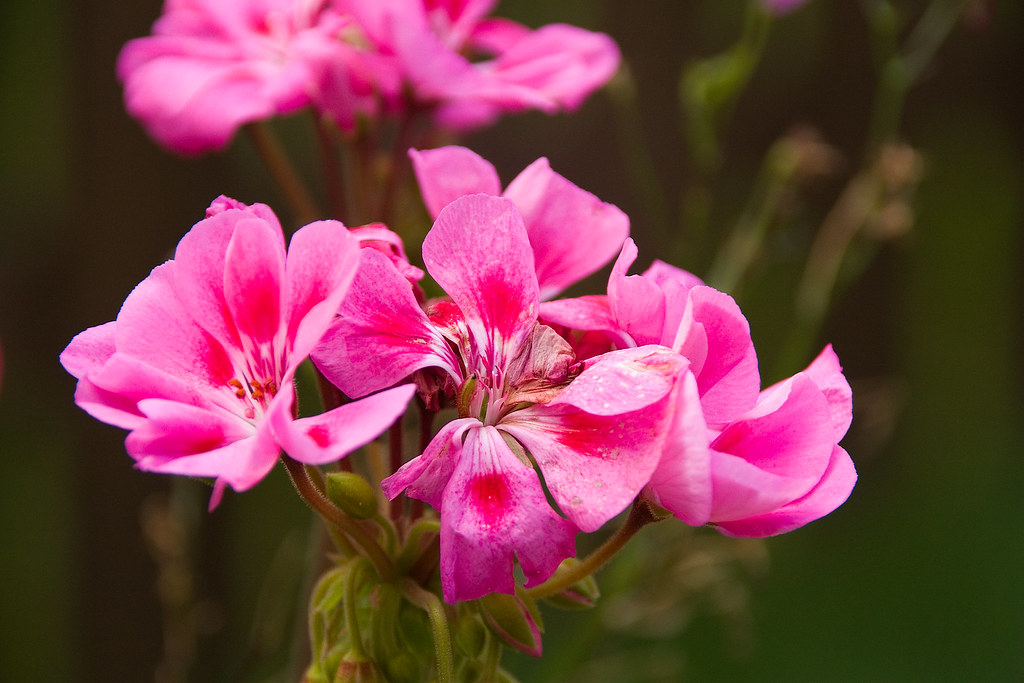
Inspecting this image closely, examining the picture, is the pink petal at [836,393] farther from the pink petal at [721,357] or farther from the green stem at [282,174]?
the green stem at [282,174]

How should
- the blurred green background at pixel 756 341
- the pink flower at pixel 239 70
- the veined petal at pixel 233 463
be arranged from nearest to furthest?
the veined petal at pixel 233 463 → the pink flower at pixel 239 70 → the blurred green background at pixel 756 341

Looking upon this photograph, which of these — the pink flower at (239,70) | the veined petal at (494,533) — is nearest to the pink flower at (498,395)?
the veined petal at (494,533)

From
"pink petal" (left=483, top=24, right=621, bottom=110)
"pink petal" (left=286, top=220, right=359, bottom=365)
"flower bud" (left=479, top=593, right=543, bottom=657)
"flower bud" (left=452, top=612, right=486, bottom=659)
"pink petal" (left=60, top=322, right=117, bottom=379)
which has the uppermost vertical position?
"pink petal" (left=286, top=220, right=359, bottom=365)

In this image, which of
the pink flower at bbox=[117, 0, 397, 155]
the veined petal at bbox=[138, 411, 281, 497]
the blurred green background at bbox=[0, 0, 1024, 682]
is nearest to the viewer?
the veined petal at bbox=[138, 411, 281, 497]

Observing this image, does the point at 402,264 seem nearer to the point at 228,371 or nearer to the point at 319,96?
the point at 228,371

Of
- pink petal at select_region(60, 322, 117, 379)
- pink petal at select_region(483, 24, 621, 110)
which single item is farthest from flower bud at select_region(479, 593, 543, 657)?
pink petal at select_region(483, 24, 621, 110)

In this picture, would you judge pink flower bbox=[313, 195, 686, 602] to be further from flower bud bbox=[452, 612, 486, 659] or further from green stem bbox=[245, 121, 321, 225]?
green stem bbox=[245, 121, 321, 225]

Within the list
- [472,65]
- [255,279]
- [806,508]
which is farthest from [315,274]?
[472,65]
